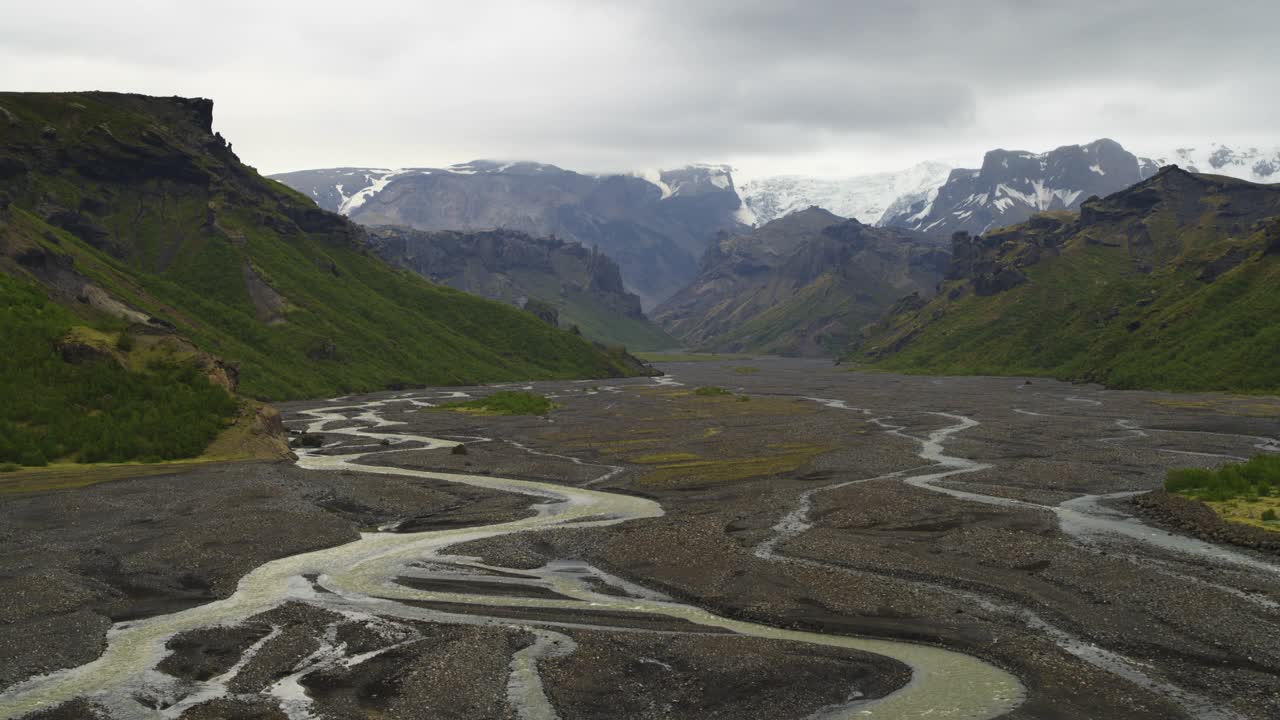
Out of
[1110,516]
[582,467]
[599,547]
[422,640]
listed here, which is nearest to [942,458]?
[1110,516]

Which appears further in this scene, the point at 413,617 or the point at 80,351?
the point at 80,351

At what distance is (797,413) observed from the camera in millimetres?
131875

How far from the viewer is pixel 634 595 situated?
3791 cm

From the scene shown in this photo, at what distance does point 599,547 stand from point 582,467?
32622 millimetres

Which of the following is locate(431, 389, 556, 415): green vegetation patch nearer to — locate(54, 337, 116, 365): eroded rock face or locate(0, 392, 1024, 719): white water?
locate(54, 337, 116, 365): eroded rock face

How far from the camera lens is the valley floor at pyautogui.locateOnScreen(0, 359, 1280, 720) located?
26156 mm

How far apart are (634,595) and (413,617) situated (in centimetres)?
962

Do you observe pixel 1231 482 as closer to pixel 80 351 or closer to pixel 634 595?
pixel 634 595

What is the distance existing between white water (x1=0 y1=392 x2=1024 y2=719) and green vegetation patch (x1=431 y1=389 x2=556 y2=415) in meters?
79.4

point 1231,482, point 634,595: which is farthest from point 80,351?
point 1231,482

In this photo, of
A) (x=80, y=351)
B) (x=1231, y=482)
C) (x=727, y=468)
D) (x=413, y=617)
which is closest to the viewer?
(x=413, y=617)

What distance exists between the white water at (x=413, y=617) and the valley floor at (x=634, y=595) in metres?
0.16

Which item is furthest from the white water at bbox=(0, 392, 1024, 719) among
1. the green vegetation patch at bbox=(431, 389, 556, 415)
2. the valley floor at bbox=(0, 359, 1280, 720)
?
the green vegetation patch at bbox=(431, 389, 556, 415)

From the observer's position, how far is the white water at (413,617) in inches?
1001
